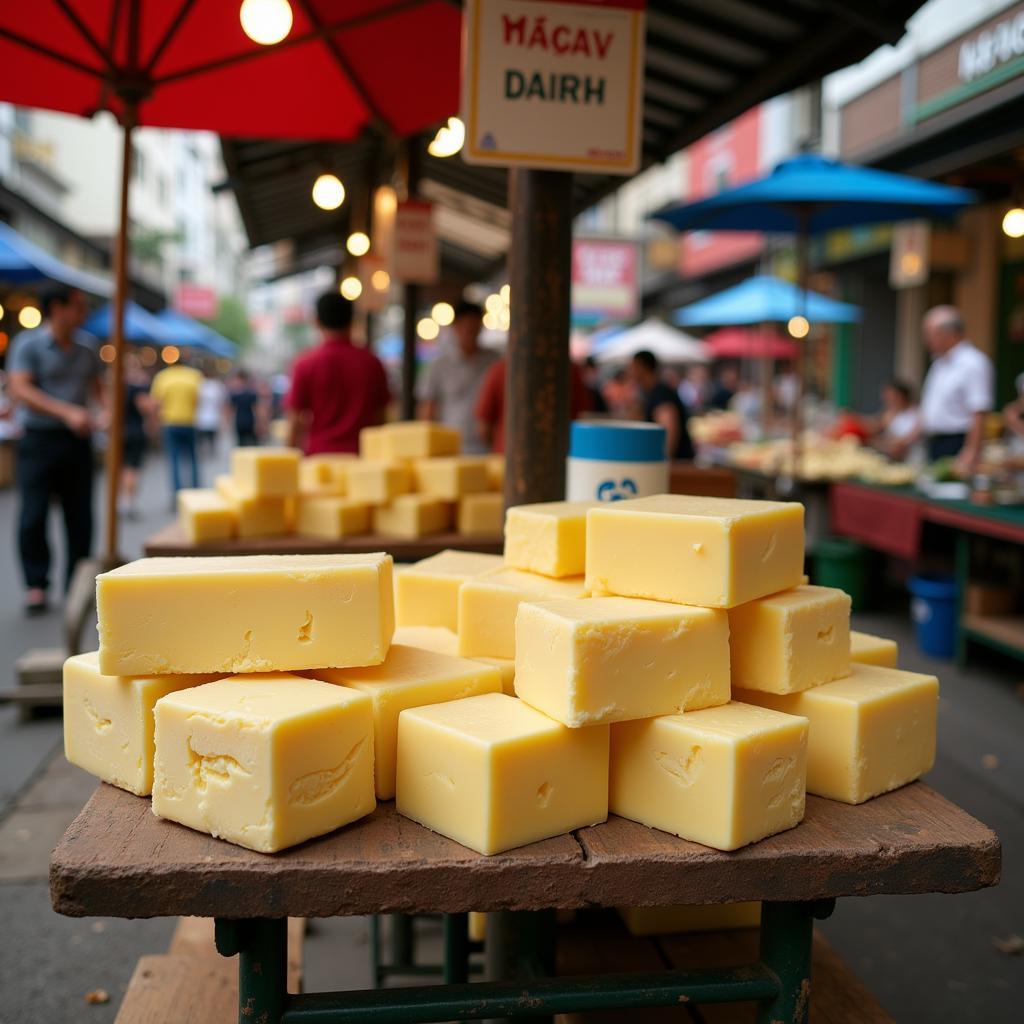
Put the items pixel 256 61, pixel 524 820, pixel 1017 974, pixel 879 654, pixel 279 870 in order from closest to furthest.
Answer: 1. pixel 279 870
2. pixel 524 820
3. pixel 879 654
4. pixel 1017 974
5. pixel 256 61

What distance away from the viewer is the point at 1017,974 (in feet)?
11.4

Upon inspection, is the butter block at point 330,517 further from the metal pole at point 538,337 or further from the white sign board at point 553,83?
the white sign board at point 553,83

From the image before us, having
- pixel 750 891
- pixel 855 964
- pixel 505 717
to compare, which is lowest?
pixel 855 964

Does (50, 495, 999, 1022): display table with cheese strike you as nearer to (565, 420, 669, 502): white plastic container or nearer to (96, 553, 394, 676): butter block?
(96, 553, 394, 676): butter block

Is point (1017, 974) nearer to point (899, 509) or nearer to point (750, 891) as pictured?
point (750, 891)

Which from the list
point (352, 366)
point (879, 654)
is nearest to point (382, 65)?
point (352, 366)

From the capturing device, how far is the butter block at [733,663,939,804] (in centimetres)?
199

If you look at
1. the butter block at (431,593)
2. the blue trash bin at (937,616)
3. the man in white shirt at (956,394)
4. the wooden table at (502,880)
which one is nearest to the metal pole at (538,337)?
the butter block at (431,593)

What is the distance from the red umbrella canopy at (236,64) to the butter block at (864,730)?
12.0 feet

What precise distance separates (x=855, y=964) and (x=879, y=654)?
5.68 feet

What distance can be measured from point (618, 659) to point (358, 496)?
3161 millimetres

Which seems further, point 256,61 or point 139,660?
point 256,61

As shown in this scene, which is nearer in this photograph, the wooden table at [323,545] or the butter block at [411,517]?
the wooden table at [323,545]

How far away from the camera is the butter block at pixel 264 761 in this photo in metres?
1.69
